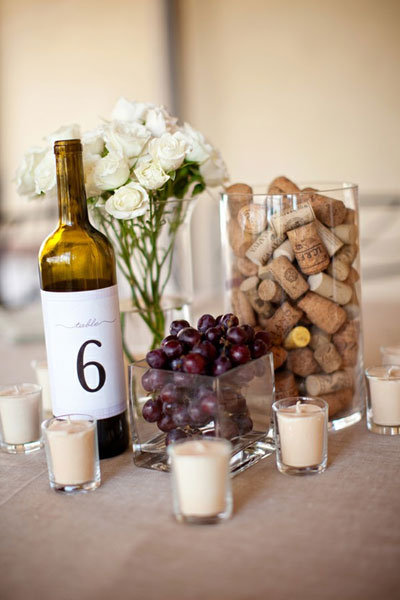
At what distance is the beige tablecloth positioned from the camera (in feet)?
2.00

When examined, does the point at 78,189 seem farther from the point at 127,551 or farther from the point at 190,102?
the point at 190,102

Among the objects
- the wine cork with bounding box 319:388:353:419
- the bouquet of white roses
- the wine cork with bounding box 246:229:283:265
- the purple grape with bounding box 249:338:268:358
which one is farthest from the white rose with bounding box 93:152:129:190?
the wine cork with bounding box 319:388:353:419

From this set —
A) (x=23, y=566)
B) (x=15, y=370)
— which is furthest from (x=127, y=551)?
(x=15, y=370)

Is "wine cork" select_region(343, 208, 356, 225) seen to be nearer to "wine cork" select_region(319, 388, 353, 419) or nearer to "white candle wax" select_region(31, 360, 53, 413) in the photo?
"wine cork" select_region(319, 388, 353, 419)

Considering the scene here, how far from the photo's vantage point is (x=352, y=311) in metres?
0.99

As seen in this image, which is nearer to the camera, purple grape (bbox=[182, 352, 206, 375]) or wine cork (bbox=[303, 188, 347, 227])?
purple grape (bbox=[182, 352, 206, 375])

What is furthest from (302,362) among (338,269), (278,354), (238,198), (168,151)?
(168,151)

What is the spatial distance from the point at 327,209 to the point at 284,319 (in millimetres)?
162

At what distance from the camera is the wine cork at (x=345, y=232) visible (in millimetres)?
970

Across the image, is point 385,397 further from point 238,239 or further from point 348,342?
point 238,239

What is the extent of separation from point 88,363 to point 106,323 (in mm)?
55

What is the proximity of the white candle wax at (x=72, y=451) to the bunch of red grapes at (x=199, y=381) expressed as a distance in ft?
0.28

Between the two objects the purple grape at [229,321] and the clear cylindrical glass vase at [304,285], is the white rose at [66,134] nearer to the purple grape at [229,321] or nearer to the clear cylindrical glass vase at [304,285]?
the clear cylindrical glass vase at [304,285]

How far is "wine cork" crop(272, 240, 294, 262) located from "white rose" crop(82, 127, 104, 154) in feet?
0.99
